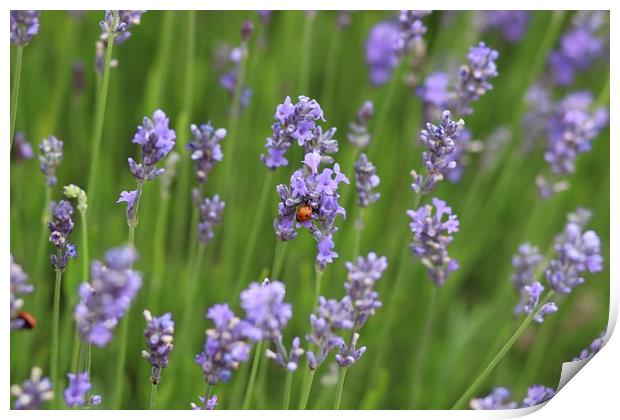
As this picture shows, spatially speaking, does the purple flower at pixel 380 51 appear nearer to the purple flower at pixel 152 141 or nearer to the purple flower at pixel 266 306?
the purple flower at pixel 152 141

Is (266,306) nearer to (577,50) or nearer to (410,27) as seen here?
(410,27)

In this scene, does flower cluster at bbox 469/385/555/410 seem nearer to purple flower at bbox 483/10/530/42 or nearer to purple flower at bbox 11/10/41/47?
purple flower at bbox 11/10/41/47

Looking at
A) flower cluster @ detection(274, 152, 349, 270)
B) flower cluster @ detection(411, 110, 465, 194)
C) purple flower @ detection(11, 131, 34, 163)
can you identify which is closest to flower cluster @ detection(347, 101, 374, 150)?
flower cluster @ detection(411, 110, 465, 194)

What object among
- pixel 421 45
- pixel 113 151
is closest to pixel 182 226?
pixel 113 151

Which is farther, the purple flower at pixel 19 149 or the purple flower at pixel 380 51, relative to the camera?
the purple flower at pixel 380 51

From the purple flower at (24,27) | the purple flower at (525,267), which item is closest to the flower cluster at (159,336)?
the purple flower at (24,27)
